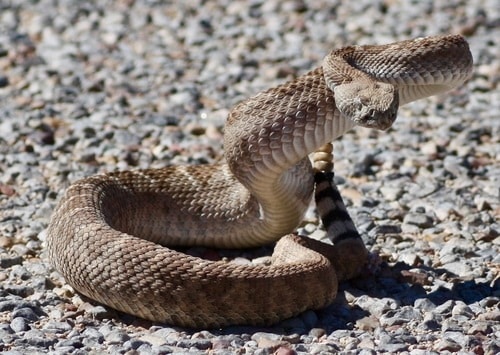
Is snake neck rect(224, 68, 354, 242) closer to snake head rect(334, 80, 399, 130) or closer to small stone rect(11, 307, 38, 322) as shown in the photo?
snake head rect(334, 80, 399, 130)

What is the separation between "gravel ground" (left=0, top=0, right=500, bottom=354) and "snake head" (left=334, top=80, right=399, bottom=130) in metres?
1.23

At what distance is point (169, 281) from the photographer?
23.1ft

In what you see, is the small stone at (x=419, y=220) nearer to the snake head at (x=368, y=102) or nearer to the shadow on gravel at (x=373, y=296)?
the shadow on gravel at (x=373, y=296)

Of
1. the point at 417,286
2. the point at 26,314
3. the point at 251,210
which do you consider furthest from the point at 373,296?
the point at 26,314

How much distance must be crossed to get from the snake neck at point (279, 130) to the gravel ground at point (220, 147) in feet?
3.31

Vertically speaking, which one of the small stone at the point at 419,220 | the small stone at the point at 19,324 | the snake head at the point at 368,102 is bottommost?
the small stone at the point at 19,324

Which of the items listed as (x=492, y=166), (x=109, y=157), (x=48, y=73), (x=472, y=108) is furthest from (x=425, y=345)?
(x=48, y=73)

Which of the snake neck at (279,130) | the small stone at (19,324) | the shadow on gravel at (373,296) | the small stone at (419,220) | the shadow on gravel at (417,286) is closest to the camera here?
the small stone at (19,324)

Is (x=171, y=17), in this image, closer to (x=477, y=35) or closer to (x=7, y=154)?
(x=477, y=35)

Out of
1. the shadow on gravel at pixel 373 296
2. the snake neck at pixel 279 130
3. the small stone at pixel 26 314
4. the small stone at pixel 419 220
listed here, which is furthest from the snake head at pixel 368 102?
the small stone at pixel 26 314

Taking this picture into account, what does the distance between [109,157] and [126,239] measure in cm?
352

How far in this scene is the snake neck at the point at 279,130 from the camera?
7812mm

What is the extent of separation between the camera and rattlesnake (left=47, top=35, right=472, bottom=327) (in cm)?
706

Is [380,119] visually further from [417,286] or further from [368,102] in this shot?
[417,286]
